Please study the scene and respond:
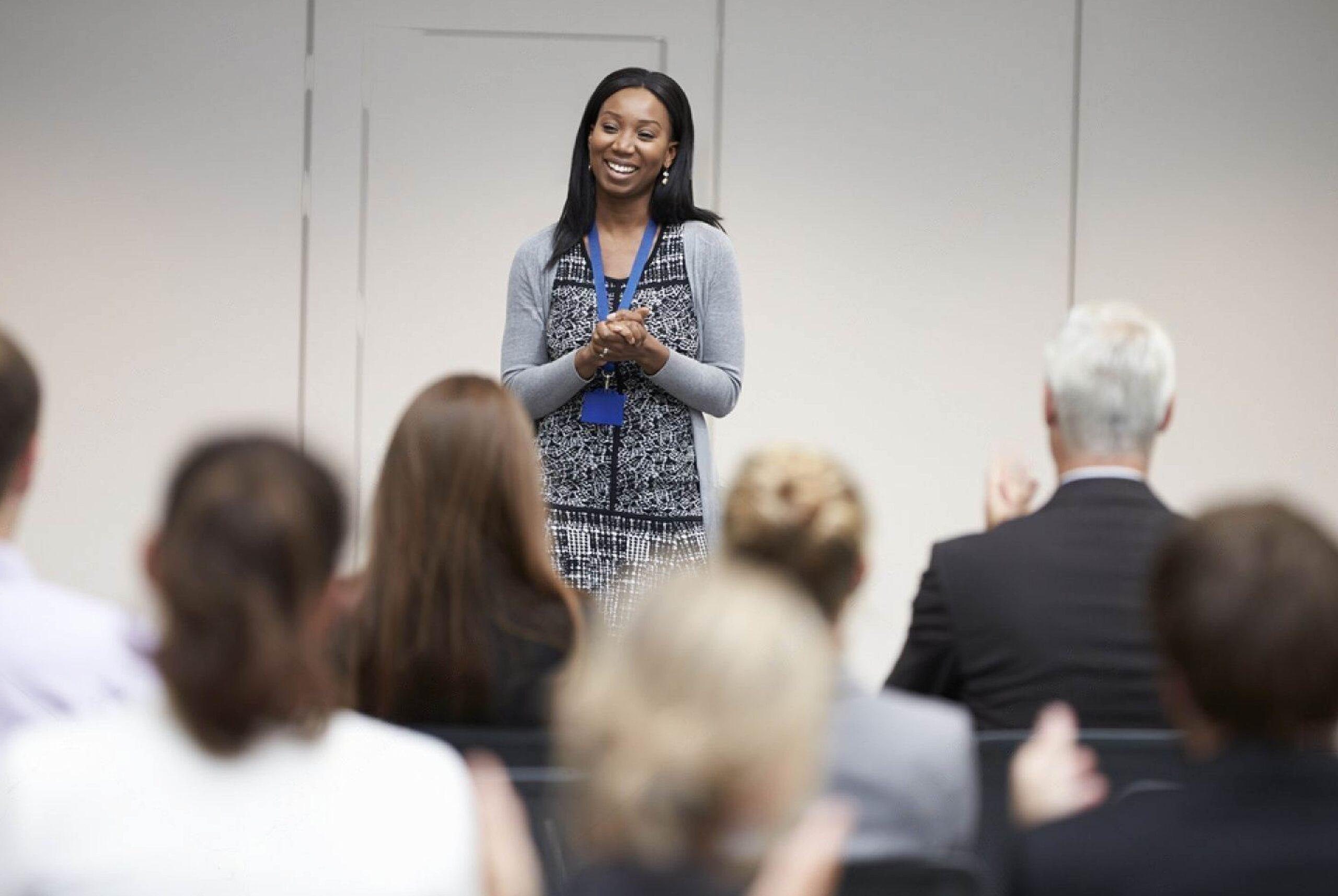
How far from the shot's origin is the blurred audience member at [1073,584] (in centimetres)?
237

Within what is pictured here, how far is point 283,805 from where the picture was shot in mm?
1525

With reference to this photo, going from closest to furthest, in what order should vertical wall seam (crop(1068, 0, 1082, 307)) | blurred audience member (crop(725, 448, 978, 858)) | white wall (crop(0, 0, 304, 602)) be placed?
blurred audience member (crop(725, 448, 978, 858)) → white wall (crop(0, 0, 304, 602)) → vertical wall seam (crop(1068, 0, 1082, 307))

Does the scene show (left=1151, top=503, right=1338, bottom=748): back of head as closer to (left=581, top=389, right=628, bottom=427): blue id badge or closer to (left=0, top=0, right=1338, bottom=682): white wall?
(left=581, top=389, right=628, bottom=427): blue id badge

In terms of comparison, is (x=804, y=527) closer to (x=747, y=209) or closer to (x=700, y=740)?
(x=700, y=740)

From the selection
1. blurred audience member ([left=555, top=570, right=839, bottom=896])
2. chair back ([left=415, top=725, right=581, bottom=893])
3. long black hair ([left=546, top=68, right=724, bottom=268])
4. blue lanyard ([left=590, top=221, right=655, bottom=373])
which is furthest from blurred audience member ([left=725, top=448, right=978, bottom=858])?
long black hair ([left=546, top=68, right=724, bottom=268])

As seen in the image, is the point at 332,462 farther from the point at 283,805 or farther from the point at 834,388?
the point at 834,388

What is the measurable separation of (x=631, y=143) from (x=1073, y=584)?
1.91 metres

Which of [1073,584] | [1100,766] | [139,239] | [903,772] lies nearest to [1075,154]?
[139,239]

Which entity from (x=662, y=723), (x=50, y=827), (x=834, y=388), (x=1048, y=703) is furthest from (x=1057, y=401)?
(x=834, y=388)

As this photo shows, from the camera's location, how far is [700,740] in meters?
1.33

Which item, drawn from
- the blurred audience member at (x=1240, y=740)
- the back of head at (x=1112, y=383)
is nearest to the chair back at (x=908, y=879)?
the blurred audience member at (x=1240, y=740)

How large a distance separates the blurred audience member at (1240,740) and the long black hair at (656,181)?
2539 millimetres

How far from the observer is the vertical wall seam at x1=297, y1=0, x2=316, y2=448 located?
20.7 feet

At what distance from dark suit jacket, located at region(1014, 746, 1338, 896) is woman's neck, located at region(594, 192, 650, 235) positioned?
8.60 feet
